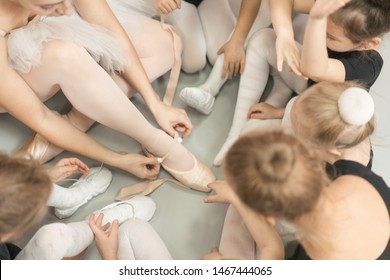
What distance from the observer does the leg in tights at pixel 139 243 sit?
3.12 ft

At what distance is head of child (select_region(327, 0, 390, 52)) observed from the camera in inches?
35.2

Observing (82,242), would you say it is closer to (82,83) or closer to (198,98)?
(82,83)

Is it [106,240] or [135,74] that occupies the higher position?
[135,74]

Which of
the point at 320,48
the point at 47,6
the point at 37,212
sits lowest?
the point at 37,212

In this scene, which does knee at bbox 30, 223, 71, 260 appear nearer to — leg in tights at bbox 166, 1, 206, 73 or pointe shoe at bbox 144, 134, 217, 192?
pointe shoe at bbox 144, 134, 217, 192

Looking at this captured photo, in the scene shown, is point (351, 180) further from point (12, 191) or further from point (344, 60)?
point (12, 191)

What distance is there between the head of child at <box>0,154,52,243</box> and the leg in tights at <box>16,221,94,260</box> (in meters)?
0.12

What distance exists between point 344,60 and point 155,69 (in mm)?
450

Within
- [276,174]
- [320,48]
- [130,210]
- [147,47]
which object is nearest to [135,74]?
[147,47]

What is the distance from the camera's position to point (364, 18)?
90 cm

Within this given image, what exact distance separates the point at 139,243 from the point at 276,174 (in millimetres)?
405

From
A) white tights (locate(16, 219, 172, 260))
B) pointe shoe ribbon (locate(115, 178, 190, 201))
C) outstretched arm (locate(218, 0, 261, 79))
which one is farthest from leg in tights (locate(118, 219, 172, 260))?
outstretched arm (locate(218, 0, 261, 79))

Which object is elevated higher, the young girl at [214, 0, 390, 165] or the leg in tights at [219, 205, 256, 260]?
the young girl at [214, 0, 390, 165]

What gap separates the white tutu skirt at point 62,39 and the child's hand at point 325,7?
1.43ft
